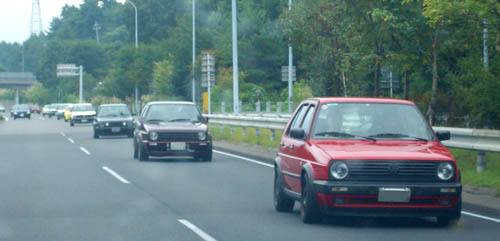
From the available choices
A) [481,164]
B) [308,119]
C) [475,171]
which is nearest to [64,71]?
[475,171]

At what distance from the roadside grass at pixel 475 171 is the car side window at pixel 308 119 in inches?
142

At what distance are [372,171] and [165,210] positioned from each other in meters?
3.42

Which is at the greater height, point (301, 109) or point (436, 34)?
point (436, 34)

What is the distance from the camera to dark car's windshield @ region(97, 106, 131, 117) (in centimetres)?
3616

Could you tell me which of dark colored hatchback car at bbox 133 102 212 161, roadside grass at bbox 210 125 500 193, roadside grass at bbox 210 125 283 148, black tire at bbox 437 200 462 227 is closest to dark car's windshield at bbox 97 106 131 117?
roadside grass at bbox 210 125 283 148

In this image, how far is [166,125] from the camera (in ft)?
72.4

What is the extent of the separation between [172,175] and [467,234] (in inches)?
354

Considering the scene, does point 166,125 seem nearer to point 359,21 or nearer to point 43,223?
point 359,21

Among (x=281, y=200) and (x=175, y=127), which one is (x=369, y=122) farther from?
(x=175, y=127)

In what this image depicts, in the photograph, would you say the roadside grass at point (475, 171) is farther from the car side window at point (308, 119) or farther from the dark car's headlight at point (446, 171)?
the car side window at point (308, 119)

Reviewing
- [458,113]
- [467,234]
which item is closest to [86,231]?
[467,234]

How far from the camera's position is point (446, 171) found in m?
10.1

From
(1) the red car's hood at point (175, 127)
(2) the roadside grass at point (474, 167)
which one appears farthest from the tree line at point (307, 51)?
(1) the red car's hood at point (175, 127)

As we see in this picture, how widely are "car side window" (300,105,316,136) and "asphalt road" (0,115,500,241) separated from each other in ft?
3.82
